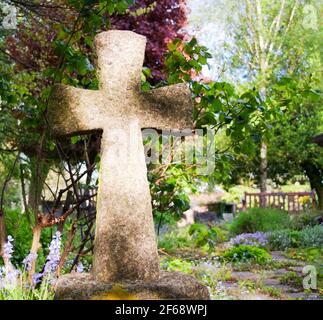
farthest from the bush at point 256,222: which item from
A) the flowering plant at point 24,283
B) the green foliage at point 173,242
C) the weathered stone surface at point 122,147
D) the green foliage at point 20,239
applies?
the weathered stone surface at point 122,147

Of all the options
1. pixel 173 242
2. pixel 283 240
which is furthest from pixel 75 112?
pixel 283 240

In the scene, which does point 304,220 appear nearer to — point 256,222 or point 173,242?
point 256,222

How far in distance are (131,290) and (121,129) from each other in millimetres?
867

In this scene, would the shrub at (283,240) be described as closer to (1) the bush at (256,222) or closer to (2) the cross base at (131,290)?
(1) the bush at (256,222)

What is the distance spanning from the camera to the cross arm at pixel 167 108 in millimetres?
2734

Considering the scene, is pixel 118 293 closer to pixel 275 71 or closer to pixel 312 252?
pixel 312 252

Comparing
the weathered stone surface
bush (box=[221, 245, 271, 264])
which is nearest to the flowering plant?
the weathered stone surface

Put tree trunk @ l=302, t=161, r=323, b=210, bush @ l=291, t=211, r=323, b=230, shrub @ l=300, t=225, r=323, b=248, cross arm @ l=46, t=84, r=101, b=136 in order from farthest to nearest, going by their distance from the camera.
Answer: tree trunk @ l=302, t=161, r=323, b=210
bush @ l=291, t=211, r=323, b=230
shrub @ l=300, t=225, r=323, b=248
cross arm @ l=46, t=84, r=101, b=136

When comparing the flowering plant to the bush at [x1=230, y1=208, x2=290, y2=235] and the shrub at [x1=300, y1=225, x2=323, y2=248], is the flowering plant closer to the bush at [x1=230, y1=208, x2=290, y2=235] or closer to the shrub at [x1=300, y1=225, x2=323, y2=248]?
the shrub at [x1=300, y1=225, x2=323, y2=248]

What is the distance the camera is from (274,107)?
3699 millimetres

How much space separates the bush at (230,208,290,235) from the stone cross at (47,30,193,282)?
33.0 feet

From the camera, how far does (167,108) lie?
279 centimetres

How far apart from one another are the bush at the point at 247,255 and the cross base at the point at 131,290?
5458 mm

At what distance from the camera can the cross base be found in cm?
233
